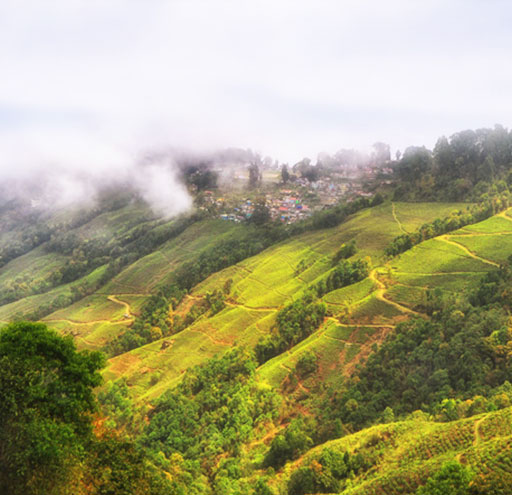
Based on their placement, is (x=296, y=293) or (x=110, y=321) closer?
(x=296, y=293)

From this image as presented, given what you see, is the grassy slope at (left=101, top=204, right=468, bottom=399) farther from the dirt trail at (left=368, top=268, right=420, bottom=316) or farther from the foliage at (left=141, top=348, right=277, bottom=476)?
the foliage at (left=141, top=348, right=277, bottom=476)

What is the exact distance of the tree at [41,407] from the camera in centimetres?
1234

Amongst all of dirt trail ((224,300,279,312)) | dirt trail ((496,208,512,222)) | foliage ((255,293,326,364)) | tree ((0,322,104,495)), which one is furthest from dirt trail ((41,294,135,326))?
dirt trail ((496,208,512,222))

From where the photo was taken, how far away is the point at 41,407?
566 inches

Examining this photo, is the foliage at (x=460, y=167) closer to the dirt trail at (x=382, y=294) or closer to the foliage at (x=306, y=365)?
the dirt trail at (x=382, y=294)

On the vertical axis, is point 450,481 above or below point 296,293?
above

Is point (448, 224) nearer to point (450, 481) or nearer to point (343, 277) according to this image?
point (343, 277)

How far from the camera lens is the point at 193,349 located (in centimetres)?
4612

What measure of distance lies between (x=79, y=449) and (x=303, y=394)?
2469cm

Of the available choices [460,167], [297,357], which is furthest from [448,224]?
[297,357]

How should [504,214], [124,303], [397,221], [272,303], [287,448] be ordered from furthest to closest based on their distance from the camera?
[124,303]
[397,221]
[504,214]
[272,303]
[287,448]

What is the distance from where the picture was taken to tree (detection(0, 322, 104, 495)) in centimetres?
1234

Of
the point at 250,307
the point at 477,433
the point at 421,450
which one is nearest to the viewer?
the point at 477,433

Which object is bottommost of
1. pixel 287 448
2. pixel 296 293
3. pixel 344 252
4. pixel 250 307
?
pixel 287 448
